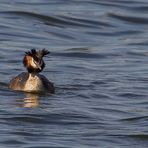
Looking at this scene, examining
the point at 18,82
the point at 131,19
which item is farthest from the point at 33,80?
the point at 131,19

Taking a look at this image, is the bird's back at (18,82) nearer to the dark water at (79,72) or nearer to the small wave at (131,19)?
the dark water at (79,72)

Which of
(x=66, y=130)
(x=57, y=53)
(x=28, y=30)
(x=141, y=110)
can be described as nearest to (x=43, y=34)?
(x=28, y=30)

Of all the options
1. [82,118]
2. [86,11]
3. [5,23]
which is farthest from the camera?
[86,11]

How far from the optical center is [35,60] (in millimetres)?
16969

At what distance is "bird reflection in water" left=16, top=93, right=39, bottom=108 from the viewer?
624 inches

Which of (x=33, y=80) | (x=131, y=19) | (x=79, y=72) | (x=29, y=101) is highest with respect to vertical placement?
(x=131, y=19)

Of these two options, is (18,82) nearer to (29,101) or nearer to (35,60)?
(35,60)

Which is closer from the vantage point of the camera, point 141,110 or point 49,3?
point 141,110

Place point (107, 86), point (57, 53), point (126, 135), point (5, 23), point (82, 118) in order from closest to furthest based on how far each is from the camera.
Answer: point (126, 135)
point (82, 118)
point (107, 86)
point (57, 53)
point (5, 23)

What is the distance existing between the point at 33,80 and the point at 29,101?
1.09m

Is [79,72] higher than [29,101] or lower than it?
higher

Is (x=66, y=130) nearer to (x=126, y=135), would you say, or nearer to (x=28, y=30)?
(x=126, y=135)

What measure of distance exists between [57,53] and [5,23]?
3844 millimetres

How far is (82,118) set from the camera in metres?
14.9
